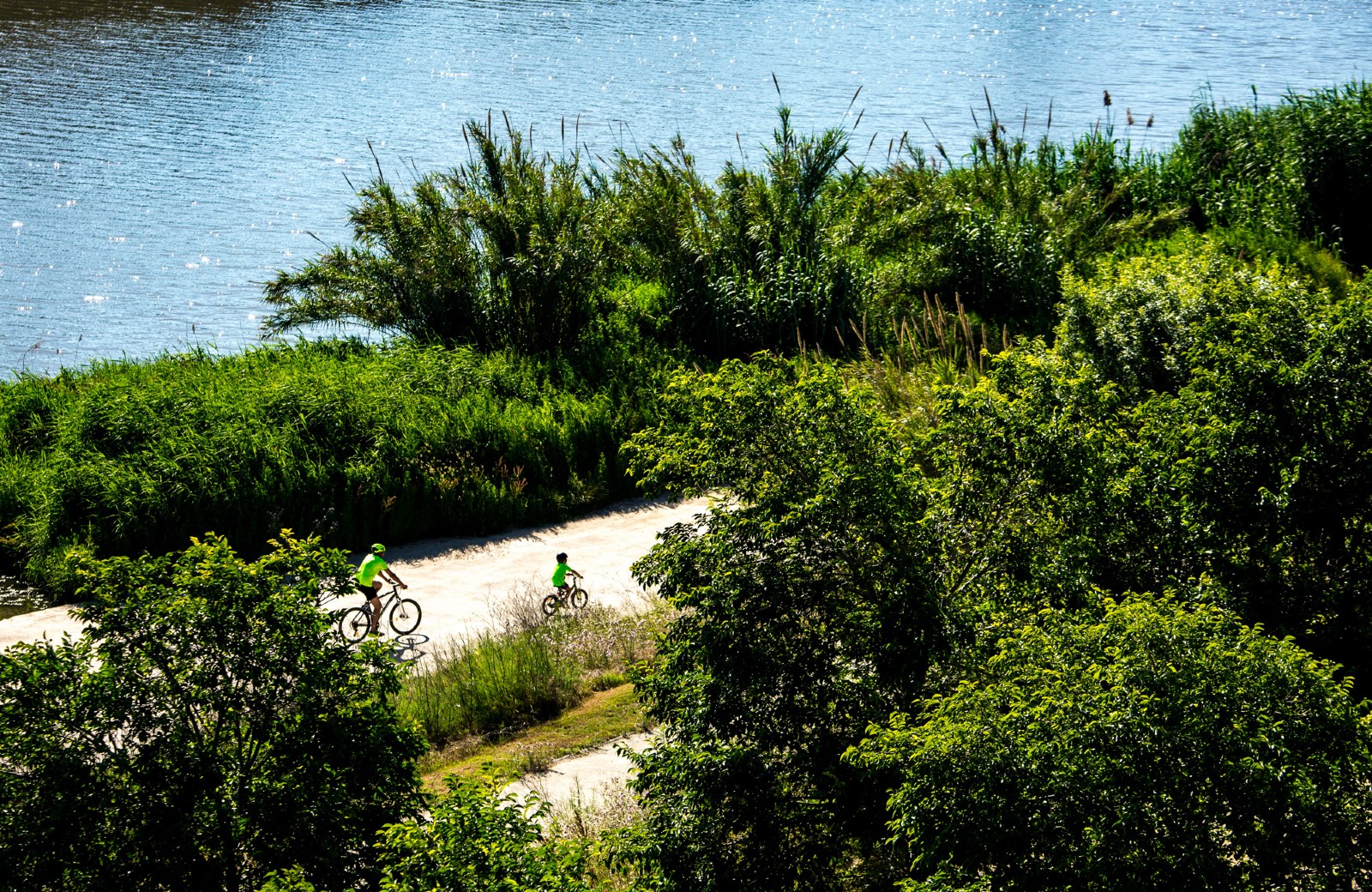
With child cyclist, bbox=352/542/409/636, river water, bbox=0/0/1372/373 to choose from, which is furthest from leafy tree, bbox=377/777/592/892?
river water, bbox=0/0/1372/373

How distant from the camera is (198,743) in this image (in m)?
6.72

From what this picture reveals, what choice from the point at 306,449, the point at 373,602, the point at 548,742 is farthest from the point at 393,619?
the point at 306,449

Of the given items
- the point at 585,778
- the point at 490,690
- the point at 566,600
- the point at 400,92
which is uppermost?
the point at 400,92

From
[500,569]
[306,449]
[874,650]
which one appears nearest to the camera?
[874,650]

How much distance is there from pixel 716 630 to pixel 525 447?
10.1 m

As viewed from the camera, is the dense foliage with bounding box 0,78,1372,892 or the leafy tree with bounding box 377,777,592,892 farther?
the leafy tree with bounding box 377,777,592,892

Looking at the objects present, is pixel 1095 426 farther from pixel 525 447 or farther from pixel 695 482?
pixel 525 447

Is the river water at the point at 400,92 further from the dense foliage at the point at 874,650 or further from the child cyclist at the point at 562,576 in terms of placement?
the dense foliage at the point at 874,650

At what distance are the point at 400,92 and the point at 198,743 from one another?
125ft

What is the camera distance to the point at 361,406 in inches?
679

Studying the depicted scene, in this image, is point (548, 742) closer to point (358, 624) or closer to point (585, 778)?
point (585, 778)

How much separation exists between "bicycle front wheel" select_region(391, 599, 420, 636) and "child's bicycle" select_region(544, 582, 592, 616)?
144 centimetres

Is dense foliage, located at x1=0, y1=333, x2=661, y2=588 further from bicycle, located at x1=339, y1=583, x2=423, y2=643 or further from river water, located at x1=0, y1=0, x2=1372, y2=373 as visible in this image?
river water, located at x1=0, y1=0, x2=1372, y2=373

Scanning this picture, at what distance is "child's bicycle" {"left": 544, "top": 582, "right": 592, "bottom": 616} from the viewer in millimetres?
13797
